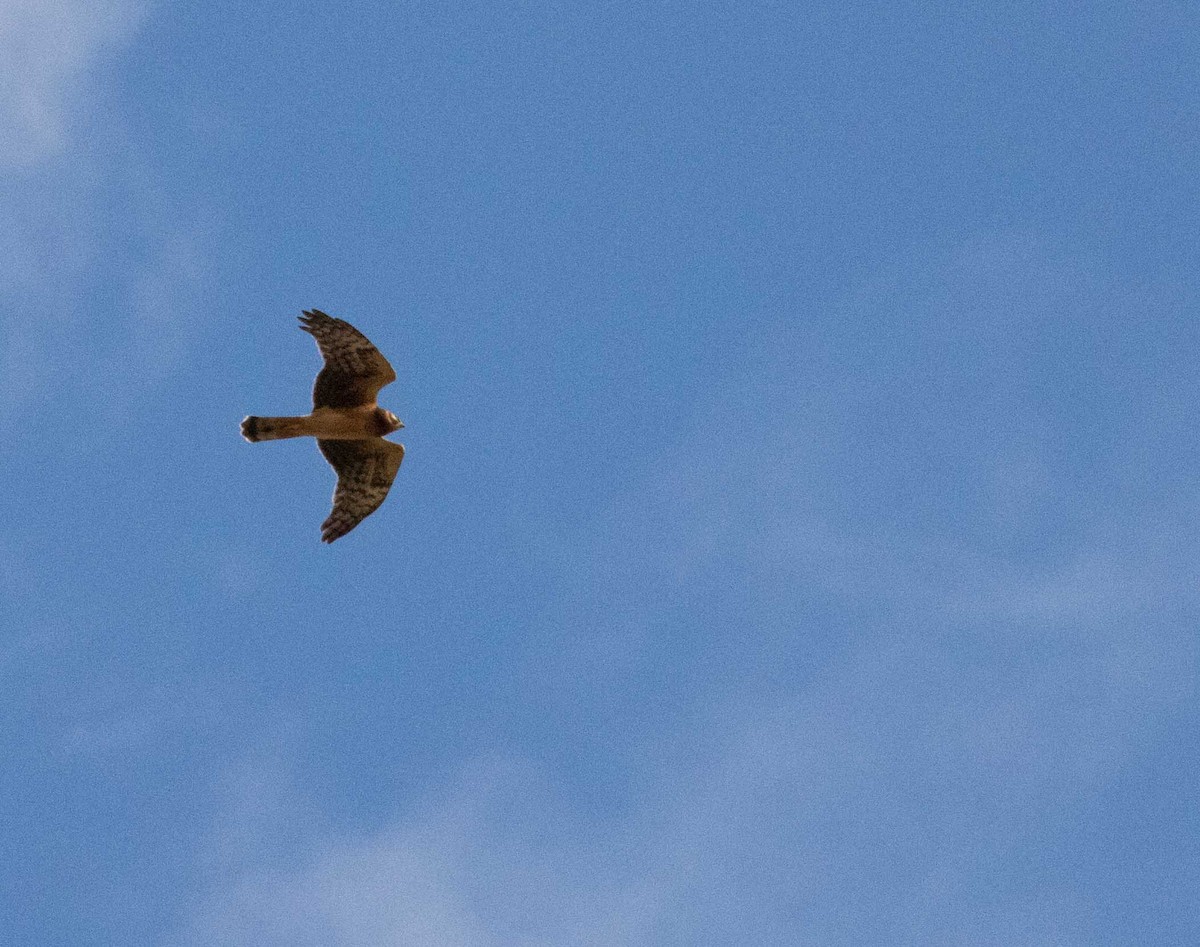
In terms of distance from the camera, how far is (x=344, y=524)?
2634cm

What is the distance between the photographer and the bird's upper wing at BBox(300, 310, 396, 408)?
25375 mm

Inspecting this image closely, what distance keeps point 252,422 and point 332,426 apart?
1104 millimetres

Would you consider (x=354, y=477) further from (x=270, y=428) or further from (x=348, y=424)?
(x=270, y=428)

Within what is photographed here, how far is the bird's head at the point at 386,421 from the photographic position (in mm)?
25656

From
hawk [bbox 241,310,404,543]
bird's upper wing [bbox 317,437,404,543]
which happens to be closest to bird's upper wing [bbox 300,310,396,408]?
hawk [bbox 241,310,404,543]

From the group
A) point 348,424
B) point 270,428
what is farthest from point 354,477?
point 270,428

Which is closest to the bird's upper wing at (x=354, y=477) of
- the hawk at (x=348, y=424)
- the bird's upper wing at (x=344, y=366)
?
the hawk at (x=348, y=424)

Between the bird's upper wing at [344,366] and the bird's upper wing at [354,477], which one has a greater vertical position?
the bird's upper wing at [344,366]

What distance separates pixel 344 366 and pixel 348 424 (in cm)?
81

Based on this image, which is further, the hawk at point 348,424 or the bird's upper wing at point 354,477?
the bird's upper wing at point 354,477

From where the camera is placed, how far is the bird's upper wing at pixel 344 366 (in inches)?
999

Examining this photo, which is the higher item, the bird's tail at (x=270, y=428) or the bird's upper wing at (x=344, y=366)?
the bird's upper wing at (x=344, y=366)

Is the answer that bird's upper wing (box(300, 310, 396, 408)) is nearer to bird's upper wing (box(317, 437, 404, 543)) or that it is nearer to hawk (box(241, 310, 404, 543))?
hawk (box(241, 310, 404, 543))

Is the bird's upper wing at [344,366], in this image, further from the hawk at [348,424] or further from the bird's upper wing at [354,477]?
the bird's upper wing at [354,477]
